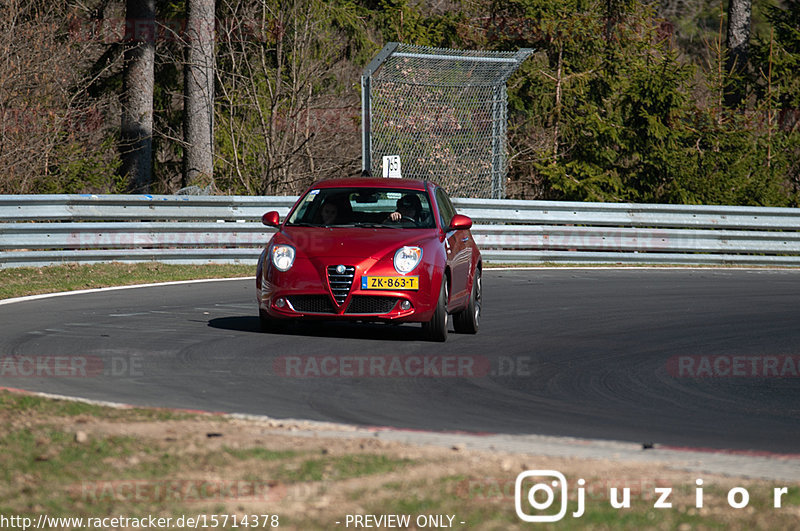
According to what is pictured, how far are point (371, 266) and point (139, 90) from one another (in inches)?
766

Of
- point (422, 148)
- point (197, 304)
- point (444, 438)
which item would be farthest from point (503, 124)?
point (444, 438)

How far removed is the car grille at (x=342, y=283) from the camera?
10.6 meters

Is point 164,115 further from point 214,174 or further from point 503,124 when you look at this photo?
point 503,124

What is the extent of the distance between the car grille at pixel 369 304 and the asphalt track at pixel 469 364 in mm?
318

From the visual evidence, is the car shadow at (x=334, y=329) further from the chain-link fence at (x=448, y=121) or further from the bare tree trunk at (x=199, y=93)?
the bare tree trunk at (x=199, y=93)

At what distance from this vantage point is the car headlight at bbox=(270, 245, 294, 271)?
10.8 m

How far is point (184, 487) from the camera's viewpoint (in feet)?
17.0

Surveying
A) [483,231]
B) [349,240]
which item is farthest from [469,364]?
[483,231]

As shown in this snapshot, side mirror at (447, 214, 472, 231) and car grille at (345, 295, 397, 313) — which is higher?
side mirror at (447, 214, 472, 231)
